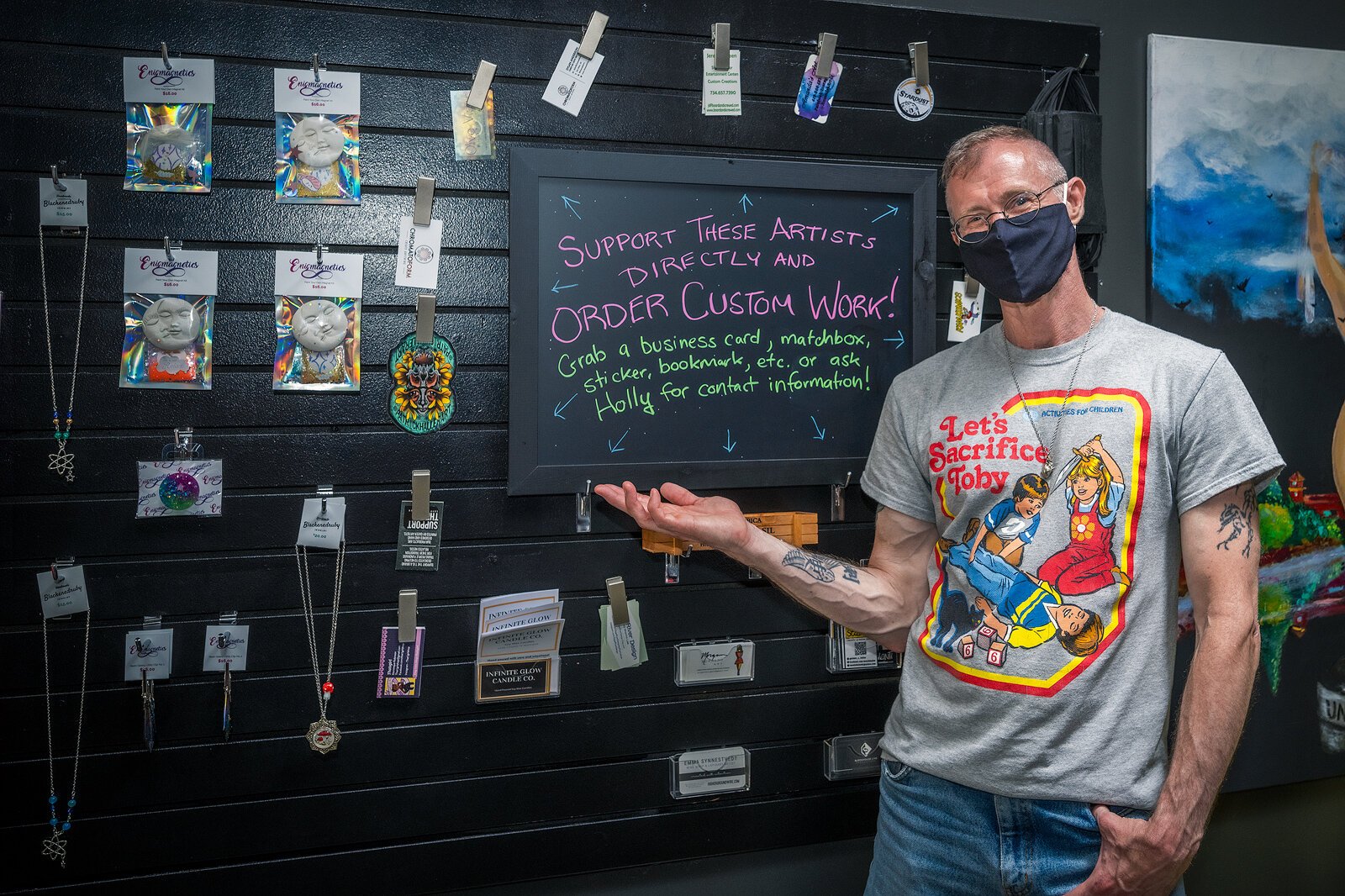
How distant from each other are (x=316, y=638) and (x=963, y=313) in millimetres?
1584

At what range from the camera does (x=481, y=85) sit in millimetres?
1684

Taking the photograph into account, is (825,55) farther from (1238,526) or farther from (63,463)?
(63,463)

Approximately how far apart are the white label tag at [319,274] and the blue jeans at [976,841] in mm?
1403

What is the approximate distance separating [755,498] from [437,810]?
0.94 metres

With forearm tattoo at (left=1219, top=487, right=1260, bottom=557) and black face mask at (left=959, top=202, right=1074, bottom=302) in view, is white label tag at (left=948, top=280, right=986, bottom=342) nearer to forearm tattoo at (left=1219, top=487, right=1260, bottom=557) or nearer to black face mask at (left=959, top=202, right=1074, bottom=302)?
black face mask at (left=959, top=202, right=1074, bottom=302)

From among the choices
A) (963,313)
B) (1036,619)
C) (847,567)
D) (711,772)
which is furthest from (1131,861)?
(963,313)

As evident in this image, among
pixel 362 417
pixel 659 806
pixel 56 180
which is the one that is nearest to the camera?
pixel 56 180

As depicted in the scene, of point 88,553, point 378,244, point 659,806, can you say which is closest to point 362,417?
point 378,244

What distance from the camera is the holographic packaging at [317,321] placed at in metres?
1.64

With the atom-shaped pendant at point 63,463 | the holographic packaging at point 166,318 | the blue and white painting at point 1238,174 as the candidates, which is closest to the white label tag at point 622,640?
the holographic packaging at point 166,318

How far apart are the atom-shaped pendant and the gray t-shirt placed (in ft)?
5.36

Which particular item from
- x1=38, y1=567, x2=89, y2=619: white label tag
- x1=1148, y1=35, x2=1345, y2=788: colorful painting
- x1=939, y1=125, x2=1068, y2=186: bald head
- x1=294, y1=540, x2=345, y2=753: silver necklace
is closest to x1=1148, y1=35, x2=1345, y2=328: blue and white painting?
x1=1148, y1=35, x2=1345, y2=788: colorful painting

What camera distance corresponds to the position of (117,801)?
1.61m

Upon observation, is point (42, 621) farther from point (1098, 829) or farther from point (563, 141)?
point (1098, 829)
